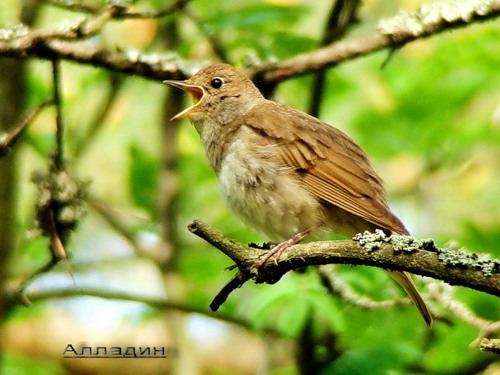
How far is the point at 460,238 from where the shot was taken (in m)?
5.17

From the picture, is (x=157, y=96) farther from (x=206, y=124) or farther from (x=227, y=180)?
(x=227, y=180)

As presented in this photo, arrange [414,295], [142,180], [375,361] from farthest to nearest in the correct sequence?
[142,180] < [414,295] < [375,361]

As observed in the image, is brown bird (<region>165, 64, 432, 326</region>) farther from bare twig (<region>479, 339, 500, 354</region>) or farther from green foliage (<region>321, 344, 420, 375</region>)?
bare twig (<region>479, 339, 500, 354</region>)

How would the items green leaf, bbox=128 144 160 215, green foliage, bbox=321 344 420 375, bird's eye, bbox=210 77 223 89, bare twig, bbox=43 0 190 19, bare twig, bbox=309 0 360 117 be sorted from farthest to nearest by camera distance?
green leaf, bbox=128 144 160 215, bird's eye, bbox=210 77 223 89, bare twig, bbox=309 0 360 117, bare twig, bbox=43 0 190 19, green foliage, bbox=321 344 420 375

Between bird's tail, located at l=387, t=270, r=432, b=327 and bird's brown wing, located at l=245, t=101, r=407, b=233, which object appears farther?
bird's brown wing, located at l=245, t=101, r=407, b=233

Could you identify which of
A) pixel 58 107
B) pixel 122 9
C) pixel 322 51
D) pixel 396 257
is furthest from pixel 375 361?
pixel 122 9

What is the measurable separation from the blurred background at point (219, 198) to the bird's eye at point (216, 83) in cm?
18

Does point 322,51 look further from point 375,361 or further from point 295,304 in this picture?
point 375,361

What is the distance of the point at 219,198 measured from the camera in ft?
19.9

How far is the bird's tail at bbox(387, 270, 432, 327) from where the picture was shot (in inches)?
153

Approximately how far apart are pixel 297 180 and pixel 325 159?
0.20 meters

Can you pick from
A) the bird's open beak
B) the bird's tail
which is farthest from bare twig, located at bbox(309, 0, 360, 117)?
the bird's tail

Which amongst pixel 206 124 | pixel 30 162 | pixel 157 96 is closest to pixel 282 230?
pixel 206 124

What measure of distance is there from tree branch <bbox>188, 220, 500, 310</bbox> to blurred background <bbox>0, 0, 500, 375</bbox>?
1179 millimetres
